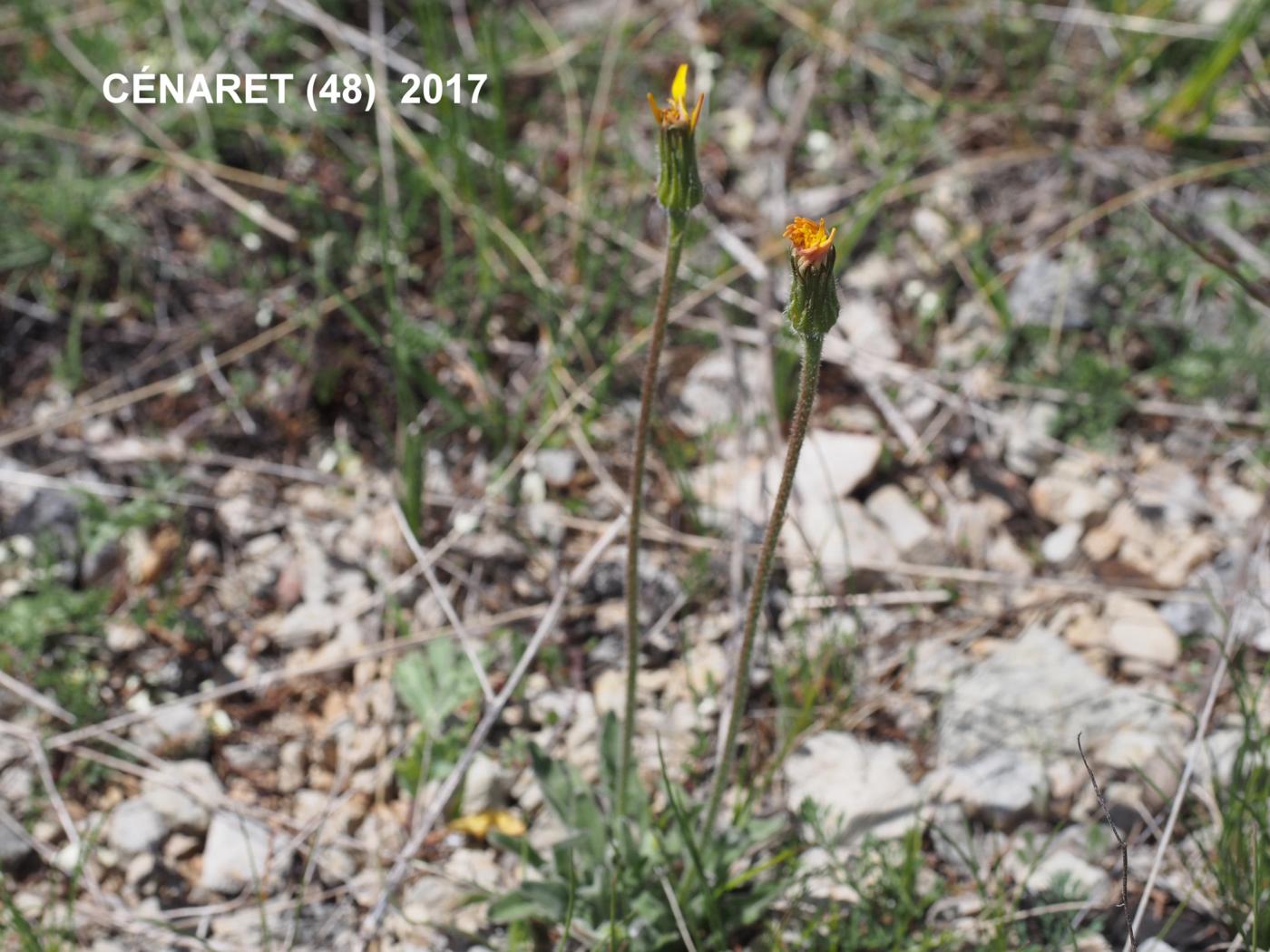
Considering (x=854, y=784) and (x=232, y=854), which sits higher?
(x=854, y=784)

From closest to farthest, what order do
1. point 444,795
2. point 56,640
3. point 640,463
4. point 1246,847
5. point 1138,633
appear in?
1. point 640,463
2. point 1246,847
3. point 444,795
4. point 1138,633
5. point 56,640

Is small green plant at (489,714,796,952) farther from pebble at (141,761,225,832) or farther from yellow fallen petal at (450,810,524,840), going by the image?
pebble at (141,761,225,832)

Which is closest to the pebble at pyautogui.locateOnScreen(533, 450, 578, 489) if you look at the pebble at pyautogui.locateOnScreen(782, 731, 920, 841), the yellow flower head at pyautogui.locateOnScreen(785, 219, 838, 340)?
the pebble at pyautogui.locateOnScreen(782, 731, 920, 841)

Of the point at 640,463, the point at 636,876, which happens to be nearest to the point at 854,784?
the point at 636,876

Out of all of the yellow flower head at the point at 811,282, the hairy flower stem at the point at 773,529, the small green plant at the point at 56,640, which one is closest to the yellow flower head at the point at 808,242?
the yellow flower head at the point at 811,282

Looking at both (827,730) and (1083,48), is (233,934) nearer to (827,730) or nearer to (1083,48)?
(827,730)

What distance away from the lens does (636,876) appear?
8.49 ft

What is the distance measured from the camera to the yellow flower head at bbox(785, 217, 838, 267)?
5.72ft

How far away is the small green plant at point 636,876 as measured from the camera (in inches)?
98.7

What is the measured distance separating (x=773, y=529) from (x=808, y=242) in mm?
476

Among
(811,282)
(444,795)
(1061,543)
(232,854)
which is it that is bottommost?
(232,854)

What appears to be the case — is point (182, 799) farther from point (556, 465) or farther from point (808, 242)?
point (808, 242)

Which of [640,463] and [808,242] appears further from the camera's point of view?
[640,463]

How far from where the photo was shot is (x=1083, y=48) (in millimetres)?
4500
